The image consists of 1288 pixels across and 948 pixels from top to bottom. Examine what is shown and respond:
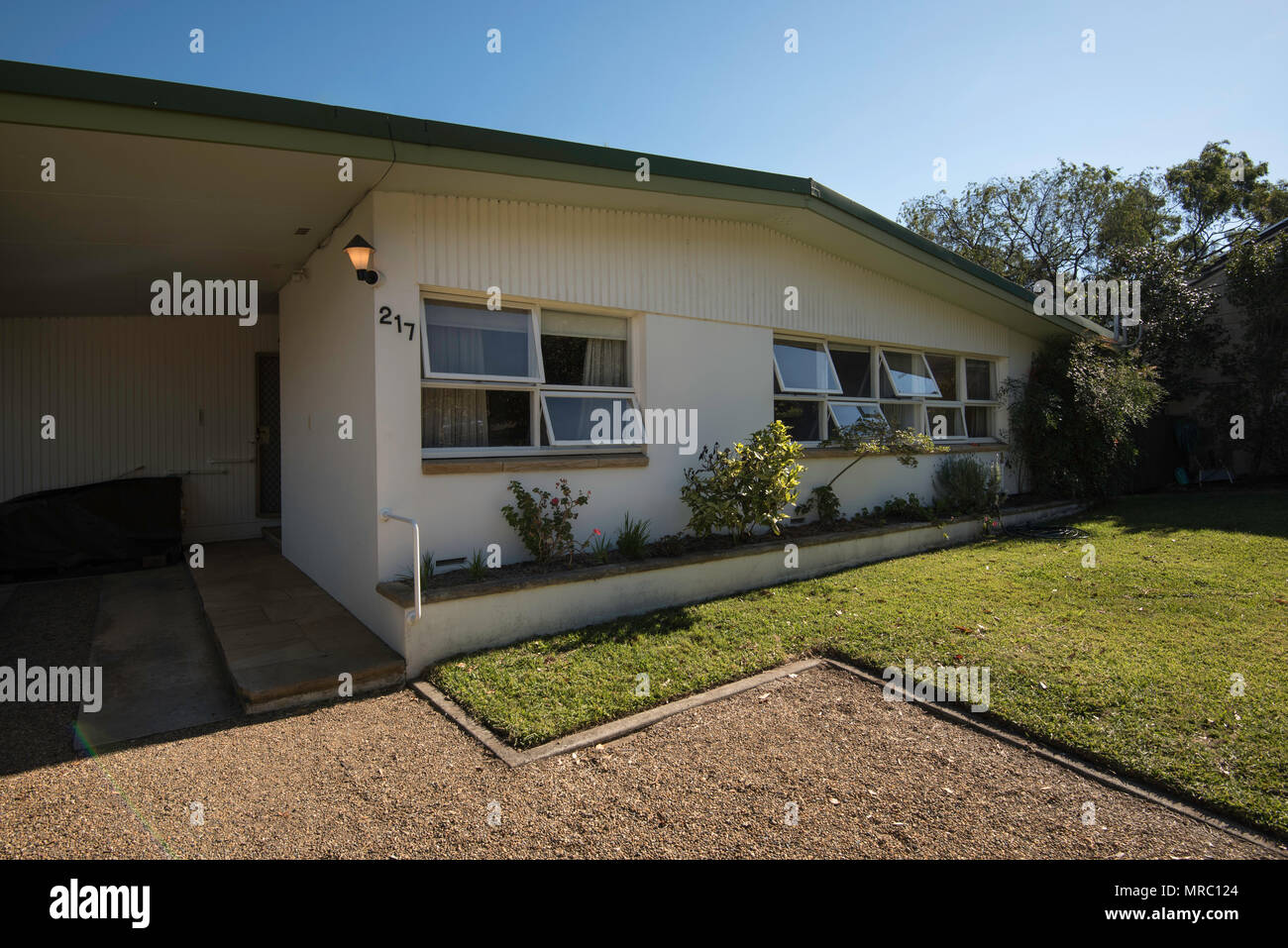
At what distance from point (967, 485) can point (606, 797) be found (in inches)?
326

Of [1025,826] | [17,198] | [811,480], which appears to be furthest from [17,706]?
[811,480]

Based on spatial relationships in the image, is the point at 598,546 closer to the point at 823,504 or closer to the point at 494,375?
the point at 494,375

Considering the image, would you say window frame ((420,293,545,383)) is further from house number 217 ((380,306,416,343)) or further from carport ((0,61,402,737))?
carport ((0,61,402,737))

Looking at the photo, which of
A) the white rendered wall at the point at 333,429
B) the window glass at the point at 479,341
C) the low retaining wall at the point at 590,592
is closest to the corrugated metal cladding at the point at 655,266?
the window glass at the point at 479,341

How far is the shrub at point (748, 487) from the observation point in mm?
6492

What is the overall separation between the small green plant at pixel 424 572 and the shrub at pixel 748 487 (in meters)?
2.42

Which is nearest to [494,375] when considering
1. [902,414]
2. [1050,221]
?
[902,414]

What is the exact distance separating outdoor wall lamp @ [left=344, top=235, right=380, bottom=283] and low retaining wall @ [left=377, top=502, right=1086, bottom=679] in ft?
7.60

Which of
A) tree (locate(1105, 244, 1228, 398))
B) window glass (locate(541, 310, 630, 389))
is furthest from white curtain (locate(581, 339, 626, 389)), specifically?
tree (locate(1105, 244, 1228, 398))

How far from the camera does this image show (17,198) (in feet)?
16.0

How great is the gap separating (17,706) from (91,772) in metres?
1.43

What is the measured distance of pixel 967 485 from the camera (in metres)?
9.89
